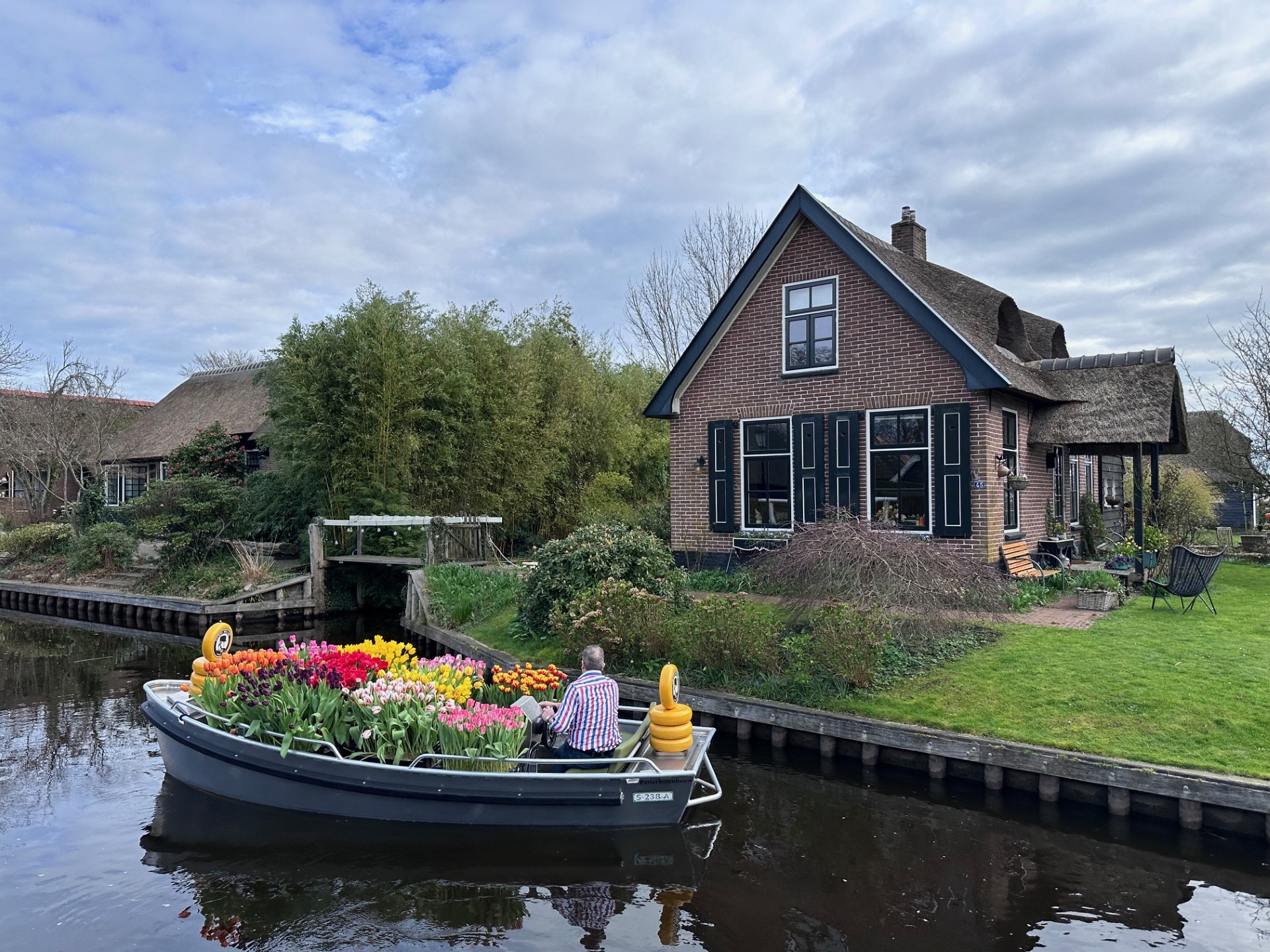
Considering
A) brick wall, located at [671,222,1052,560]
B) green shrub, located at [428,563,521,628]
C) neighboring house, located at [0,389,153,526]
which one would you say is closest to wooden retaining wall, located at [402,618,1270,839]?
brick wall, located at [671,222,1052,560]

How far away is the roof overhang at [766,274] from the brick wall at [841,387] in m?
0.15

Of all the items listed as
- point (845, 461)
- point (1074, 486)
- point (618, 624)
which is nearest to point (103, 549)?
point (618, 624)

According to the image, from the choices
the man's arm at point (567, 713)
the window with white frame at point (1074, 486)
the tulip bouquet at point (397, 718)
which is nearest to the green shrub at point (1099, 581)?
the window with white frame at point (1074, 486)

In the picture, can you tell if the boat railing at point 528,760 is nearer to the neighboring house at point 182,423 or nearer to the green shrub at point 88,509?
the green shrub at point 88,509

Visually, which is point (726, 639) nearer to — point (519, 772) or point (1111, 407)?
point (519, 772)

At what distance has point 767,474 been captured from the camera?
15086 mm

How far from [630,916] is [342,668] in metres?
3.38

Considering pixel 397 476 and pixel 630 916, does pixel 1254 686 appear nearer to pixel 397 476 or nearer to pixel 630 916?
pixel 630 916

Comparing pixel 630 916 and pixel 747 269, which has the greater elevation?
pixel 747 269

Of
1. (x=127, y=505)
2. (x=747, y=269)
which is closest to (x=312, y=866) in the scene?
(x=747, y=269)

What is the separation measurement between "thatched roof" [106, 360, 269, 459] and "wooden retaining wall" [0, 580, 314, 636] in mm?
7882

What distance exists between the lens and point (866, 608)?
353 inches

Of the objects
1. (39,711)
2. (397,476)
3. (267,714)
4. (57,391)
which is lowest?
(39,711)

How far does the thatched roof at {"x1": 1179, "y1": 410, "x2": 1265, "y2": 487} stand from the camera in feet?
70.0
